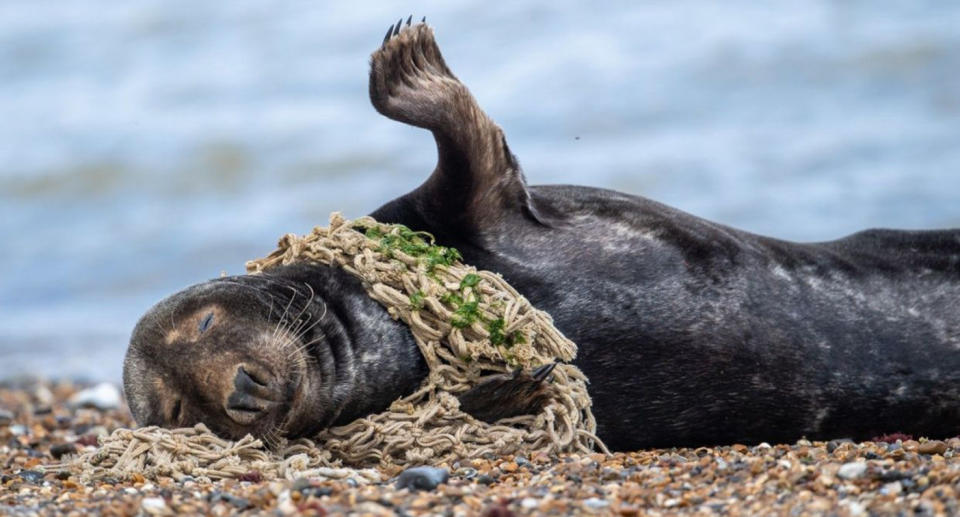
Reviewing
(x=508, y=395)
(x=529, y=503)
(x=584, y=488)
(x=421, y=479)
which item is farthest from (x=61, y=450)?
(x=529, y=503)

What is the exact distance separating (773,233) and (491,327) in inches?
417

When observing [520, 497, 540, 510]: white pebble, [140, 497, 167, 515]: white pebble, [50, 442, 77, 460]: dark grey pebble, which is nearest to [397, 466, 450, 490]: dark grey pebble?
[520, 497, 540, 510]: white pebble

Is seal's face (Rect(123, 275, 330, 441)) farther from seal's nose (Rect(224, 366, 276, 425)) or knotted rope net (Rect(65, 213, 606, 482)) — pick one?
knotted rope net (Rect(65, 213, 606, 482))

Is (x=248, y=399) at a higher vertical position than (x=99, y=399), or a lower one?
higher

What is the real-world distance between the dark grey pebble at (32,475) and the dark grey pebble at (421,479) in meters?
1.54

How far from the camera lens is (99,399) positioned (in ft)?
32.8

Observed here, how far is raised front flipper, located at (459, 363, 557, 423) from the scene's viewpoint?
5598 mm

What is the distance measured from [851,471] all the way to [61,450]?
4134 millimetres

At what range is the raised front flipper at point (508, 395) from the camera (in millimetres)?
5598

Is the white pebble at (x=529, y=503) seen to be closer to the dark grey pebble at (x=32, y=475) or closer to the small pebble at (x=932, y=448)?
the small pebble at (x=932, y=448)

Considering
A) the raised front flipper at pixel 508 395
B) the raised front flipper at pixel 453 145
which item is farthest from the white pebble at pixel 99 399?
the raised front flipper at pixel 508 395

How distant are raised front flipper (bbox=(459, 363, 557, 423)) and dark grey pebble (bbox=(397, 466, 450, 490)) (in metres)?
0.79

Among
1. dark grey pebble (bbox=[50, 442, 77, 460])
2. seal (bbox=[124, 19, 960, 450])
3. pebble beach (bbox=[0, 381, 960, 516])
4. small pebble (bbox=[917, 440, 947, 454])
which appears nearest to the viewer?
pebble beach (bbox=[0, 381, 960, 516])

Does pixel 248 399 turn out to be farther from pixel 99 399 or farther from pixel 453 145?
pixel 99 399
